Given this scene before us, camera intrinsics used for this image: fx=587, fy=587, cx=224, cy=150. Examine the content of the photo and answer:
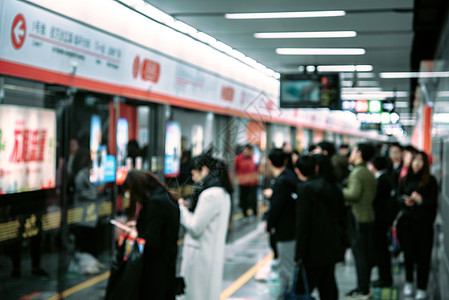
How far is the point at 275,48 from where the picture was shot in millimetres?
9414

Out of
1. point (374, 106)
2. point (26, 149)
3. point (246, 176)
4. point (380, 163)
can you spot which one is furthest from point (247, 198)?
point (26, 149)

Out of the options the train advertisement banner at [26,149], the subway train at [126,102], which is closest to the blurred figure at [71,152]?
the subway train at [126,102]

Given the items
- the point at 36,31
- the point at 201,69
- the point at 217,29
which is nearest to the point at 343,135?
the point at 201,69

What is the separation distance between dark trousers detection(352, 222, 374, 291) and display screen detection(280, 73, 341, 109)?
3592 millimetres

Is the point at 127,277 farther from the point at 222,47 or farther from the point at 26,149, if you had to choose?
the point at 222,47

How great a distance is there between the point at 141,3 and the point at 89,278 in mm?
3335

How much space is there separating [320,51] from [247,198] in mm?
4718

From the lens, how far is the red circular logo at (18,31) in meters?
5.18

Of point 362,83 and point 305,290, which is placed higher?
point 362,83

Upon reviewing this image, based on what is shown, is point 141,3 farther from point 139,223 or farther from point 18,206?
point 139,223

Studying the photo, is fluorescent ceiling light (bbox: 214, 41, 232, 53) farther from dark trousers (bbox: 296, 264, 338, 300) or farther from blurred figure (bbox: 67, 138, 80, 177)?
dark trousers (bbox: 296, 264, 338, 300)

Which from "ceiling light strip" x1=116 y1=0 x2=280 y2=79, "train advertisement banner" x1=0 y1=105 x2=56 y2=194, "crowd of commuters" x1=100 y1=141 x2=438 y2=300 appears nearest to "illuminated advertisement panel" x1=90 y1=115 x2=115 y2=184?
"train advertisement banner" x1=0 y1=105 x2=56 y2=194

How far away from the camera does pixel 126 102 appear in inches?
303

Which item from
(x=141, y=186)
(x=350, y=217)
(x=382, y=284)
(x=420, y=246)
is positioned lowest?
(x=382, y=284)
